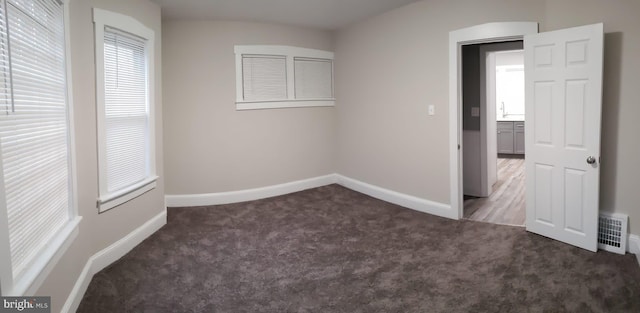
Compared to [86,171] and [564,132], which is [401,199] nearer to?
[564,132]

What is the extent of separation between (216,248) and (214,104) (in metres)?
2.11

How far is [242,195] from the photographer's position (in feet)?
17.5

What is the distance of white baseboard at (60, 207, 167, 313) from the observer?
8.21ft

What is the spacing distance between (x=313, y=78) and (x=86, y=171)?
3493 mm

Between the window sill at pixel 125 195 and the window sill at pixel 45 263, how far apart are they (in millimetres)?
533

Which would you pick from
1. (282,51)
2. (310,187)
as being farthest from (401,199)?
(282,51)

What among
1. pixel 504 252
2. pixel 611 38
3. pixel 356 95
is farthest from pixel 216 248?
pixel 611 38

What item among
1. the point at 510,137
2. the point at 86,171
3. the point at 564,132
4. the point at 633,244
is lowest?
the point at 633,244

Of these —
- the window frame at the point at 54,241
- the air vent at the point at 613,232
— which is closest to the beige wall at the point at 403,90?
the air vent at the point at 613,232

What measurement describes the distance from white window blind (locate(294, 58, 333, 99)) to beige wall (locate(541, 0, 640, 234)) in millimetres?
3233

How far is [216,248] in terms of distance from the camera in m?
3.64

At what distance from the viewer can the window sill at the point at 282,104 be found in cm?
524

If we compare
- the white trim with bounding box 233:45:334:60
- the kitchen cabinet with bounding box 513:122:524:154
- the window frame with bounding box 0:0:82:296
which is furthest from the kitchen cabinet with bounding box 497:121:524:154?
the window frame with bounding box 0:0:82:296

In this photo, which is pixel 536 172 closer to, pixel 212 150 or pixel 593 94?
pixel 593 94
